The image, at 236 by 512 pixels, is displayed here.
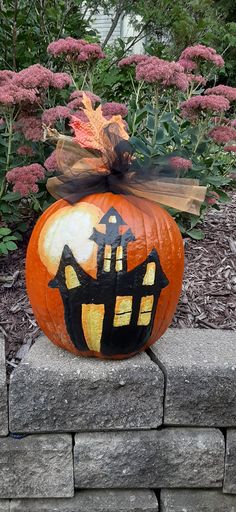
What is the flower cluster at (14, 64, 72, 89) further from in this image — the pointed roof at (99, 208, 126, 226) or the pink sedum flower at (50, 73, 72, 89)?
the pointed roof at (99, 208, 126, 226)

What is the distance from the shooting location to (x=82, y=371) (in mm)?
1996

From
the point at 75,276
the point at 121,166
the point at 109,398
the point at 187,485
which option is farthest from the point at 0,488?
the point at 121,166

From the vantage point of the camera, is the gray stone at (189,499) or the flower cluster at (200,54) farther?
the flower cluster at (200,54)

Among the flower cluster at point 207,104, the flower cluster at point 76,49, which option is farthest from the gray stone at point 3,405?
the flower cluster at point 76,49

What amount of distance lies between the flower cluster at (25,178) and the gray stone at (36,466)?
1.03 m

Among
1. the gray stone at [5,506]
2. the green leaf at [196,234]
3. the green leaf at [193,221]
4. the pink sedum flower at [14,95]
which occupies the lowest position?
the gray stone at [5,506]

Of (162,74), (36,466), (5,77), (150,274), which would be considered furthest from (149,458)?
(5,77)

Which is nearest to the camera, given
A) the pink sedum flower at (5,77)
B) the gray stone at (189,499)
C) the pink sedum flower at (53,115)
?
the gray stone at (189,499)

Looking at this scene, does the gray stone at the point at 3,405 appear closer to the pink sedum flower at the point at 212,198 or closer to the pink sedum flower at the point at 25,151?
the pink sedum flower at the point at 25,151

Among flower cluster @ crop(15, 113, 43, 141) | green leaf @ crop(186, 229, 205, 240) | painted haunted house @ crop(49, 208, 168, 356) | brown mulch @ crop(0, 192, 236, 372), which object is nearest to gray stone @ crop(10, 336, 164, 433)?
painted haunted house @ crop(49, 208, 168, 356)

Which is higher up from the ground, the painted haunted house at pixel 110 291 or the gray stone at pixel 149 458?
the painted haunted house at pixel 110 291

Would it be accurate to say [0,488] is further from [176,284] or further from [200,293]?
[200,293]

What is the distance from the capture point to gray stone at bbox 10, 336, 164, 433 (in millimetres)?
1979

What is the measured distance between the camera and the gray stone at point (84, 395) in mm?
1979
